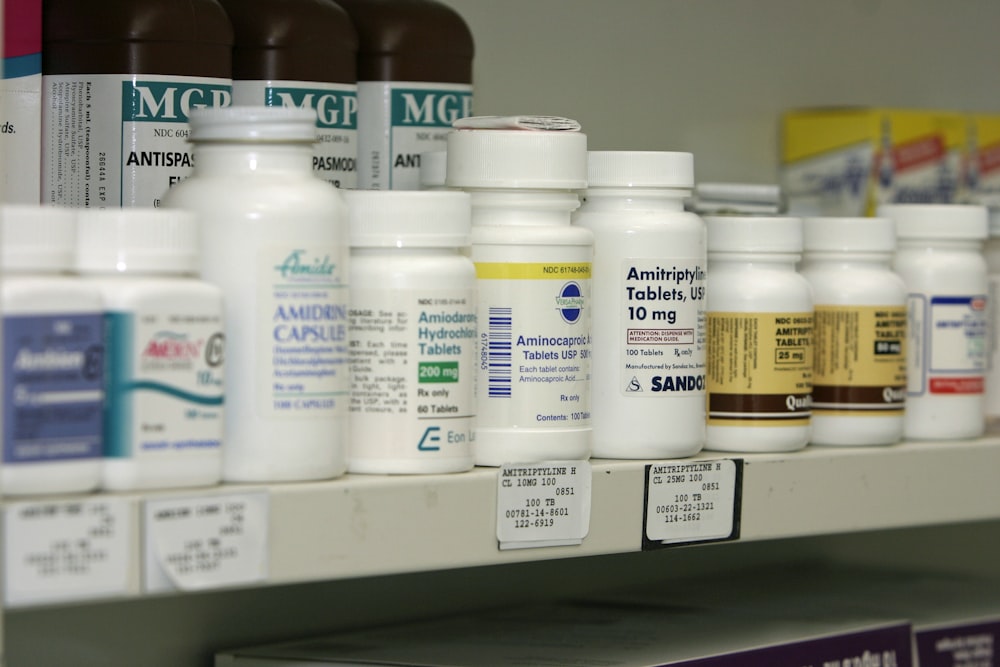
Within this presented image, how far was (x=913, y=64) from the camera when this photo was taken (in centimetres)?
151

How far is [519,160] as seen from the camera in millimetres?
814

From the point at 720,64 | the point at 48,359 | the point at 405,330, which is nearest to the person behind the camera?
the point at 48,359

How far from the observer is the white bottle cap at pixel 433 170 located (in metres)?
0.90

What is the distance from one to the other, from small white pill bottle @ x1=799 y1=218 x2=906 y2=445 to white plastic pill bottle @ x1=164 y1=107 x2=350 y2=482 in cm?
39

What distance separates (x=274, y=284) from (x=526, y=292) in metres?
0.16

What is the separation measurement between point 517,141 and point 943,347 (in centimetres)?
39

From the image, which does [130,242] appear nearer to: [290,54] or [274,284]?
[274,284]

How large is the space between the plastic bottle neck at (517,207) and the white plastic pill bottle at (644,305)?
0.17 feet

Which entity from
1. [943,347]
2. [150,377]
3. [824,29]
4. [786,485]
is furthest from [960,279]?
[150,377]

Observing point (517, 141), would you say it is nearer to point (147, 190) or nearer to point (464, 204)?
point (464, 204)

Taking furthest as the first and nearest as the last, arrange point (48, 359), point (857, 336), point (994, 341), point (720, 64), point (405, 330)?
point (720, 64), point (994, 341), point (857, 336), point (405, 330), point (48, 359)

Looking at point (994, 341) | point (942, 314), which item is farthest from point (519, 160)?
point (994, 341)

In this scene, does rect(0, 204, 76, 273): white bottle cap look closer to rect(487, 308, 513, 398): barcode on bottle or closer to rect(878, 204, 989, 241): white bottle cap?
rect(487, 308, 513, 398): barcode on bottle

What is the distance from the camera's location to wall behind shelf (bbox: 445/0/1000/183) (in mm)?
1239
